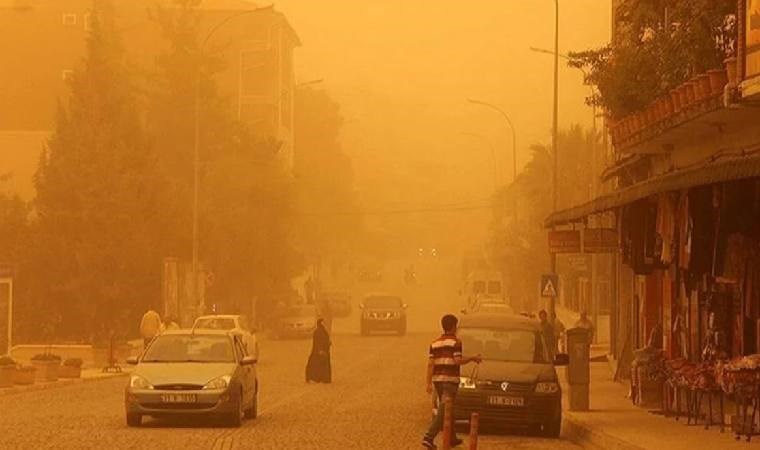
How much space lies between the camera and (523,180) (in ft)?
357

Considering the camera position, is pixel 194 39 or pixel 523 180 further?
pixel 523 180

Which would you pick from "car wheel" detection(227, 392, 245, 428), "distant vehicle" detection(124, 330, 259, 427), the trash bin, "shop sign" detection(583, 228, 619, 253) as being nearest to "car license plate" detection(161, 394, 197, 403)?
"distant vehicle" detection(124, 330, 259, 427)

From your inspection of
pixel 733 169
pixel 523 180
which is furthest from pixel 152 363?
pixel 523 180

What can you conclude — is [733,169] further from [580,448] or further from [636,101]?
[636,101]

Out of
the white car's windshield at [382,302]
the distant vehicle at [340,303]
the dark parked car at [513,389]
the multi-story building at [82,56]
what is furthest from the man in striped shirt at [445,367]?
the distant vehicle at [340,303]

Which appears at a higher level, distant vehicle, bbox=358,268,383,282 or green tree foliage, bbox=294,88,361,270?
green tree foliage, bbox=294,88,361,270

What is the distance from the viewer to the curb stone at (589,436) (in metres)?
24.0

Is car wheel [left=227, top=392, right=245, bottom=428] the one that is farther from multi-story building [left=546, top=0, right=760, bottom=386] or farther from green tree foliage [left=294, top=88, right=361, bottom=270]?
green tree foliage [left=294, top=88, right=361, bottom=270]

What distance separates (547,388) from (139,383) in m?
6.20

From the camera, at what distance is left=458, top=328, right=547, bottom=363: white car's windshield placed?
28.3m

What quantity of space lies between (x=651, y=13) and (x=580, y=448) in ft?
32.3

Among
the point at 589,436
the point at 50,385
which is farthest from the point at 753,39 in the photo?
the point at 50,385

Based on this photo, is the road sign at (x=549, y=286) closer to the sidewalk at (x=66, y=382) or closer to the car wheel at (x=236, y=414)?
the sidewalk at (x=66, y=382)

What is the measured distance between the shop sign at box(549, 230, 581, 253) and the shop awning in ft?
29.6
